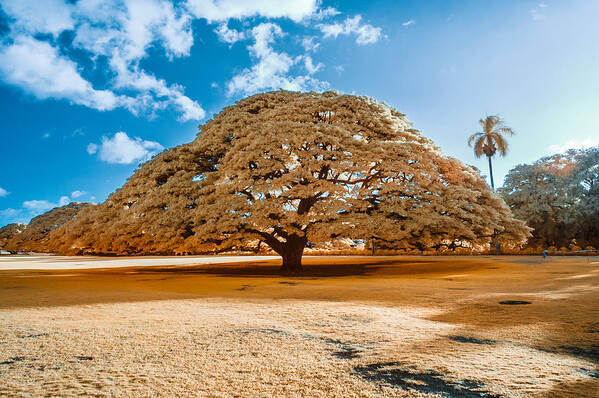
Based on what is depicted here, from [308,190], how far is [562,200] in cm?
2325

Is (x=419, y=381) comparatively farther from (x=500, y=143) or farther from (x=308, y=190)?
(x=500, y=143)

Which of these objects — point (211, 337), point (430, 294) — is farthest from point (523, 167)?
point (211, 337)

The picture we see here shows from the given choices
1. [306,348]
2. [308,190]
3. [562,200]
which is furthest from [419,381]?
[562,200]

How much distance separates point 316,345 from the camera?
10.6 ft

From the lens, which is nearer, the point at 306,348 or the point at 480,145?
the point at 306,348

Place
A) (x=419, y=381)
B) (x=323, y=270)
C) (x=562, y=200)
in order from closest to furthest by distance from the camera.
Answer: (x=419, y=381), (x=323, y=270), (x=562, y=200)

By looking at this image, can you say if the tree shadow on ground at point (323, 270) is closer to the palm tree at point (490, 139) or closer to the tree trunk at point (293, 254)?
the tree trunk at point (293, 254)

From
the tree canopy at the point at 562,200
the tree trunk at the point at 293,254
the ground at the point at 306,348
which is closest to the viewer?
the ground at the point at 306,348

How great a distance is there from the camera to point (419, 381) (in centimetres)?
238

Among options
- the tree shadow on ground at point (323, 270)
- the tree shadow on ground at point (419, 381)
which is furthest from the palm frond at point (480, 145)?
the tree shadow on ground at point (419, 381)

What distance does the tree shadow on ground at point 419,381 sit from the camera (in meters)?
2.21

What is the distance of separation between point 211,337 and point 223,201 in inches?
320

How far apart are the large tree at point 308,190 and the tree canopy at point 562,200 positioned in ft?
47.7

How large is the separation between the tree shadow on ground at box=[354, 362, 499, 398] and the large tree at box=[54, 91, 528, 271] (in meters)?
7.77
